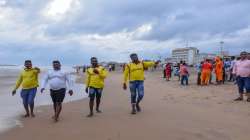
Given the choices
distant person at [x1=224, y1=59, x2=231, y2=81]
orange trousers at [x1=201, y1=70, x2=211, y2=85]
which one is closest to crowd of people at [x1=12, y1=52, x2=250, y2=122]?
orange trousers at [x1=201, y1=70, x2=211, y2=85]

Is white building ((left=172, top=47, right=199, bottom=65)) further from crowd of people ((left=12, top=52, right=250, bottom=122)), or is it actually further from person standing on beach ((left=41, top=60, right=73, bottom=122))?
person standing on beach ((left=41, top=60, right=73, bottom=122))

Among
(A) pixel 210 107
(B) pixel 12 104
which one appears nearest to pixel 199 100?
(A) pixel 210 107

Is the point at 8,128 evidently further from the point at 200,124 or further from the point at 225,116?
the point at 225,116

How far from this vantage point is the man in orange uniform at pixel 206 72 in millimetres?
21688

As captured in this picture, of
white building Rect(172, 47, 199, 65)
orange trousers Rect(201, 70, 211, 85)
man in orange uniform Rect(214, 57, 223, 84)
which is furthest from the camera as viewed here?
white building Rect(172, 47, 199, 65)

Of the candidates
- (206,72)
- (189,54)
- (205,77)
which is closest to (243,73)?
(206,72)

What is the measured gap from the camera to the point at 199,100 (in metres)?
14.9

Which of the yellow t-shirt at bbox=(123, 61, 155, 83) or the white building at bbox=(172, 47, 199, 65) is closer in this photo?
the yellow t-shirt at bbox=(123, 61, 155, 83)

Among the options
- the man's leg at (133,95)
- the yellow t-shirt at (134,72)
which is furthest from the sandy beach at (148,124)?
the yellow t-shirt at (134,72)

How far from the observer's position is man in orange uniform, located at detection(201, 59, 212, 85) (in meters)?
21.7

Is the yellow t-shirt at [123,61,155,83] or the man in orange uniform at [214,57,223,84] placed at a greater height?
the yellow t-shirt at [123,61,155,83]

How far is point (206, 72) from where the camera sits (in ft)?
71.7

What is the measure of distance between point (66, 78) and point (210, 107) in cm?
443

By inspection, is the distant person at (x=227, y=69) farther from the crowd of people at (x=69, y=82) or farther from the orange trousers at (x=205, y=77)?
the crowd of people at (x=69, y=82)
